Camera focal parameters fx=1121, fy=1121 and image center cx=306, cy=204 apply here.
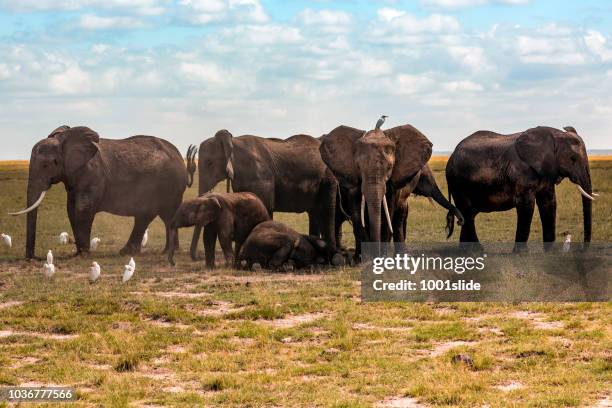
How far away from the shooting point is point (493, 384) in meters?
10.9

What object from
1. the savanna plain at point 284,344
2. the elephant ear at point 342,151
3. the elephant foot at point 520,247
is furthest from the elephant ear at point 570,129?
the savanna plain at point 284,344

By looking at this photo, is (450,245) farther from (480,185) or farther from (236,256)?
(236,256)

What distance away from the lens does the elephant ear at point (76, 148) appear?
2228cm

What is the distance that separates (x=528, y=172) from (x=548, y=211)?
0.89 meters

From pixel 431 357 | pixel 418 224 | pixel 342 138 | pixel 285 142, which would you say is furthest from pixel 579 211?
pixel 431 357

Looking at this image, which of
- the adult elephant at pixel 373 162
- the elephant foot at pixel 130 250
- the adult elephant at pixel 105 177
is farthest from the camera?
the elephant foot at pixel 130 250

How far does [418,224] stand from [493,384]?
19.9m

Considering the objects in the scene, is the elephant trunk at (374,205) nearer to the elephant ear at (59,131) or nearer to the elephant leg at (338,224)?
the elephant leg at (338,224)

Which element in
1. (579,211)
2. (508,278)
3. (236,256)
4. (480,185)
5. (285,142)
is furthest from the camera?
(579,211)

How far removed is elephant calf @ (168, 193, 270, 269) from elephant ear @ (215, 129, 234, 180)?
51.2 inches

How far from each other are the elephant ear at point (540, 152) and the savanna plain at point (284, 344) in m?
4.24

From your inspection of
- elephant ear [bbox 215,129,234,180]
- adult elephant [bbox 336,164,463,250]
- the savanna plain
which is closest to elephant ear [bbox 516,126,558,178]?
adult elephant [bbox 336,164,463,250]

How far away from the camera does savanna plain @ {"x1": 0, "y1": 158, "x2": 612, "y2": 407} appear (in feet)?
34.6

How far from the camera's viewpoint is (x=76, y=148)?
22.3m
